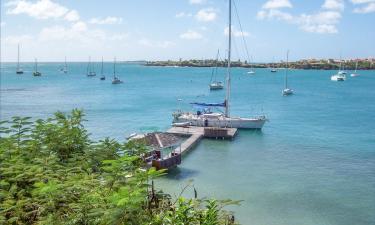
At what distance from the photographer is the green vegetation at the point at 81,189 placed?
6.46 metres

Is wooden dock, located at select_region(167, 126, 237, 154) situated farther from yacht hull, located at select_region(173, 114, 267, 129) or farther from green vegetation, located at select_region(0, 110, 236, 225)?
green vegetation, located at select_region(0, 110, 236, 225)

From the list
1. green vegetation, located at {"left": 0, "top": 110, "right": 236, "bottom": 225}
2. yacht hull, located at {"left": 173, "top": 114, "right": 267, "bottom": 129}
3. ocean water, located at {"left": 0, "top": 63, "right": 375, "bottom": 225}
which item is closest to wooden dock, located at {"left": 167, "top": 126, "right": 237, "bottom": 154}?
ocean water, located at {"left": 0, "top": 63, "right": 375, "bottom": 225}

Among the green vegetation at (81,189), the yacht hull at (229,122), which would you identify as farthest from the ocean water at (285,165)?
the green vegetation at (81,189)

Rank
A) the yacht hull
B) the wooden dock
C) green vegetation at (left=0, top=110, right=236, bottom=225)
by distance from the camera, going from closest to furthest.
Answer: green vegetation at (left=0, top=110, right=236, bottom=225), the wooden dock, the yacht hull

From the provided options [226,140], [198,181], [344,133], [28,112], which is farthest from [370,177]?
[28,112]

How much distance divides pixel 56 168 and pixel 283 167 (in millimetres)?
24878

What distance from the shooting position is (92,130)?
156ft

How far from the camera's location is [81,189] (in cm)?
757

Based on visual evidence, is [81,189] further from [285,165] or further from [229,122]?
[229,122]

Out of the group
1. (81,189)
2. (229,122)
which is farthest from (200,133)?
(81,189)

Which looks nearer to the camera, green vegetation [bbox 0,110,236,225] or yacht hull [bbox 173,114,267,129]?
green vegetation [bbox 0,110,236,225]

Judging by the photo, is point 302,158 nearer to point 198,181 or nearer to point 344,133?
point 198,181

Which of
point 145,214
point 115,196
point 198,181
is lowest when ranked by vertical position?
point 198,181

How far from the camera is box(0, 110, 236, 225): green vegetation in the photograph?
646cm
